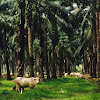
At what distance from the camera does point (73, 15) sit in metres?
30.5

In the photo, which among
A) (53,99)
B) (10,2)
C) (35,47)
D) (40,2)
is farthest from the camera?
(35,47)

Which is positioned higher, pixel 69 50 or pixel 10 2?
pixel 10 2

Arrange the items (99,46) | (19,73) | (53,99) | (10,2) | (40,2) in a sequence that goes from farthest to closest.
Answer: (10,2) < (40,2) < (99,46) < (19,73) < (53,99)

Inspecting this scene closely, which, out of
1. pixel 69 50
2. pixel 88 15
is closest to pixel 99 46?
pixel 88 15

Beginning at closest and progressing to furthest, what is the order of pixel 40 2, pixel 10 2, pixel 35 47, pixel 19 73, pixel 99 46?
pixel 19 73 < pixel 99 46 < pixel 40 2 < pixel 10 2 < pixel 35 47

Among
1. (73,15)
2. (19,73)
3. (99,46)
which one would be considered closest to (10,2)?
(73,15)

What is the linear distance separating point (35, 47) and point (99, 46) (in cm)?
2436

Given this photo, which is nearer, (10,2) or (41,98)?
(41,98)

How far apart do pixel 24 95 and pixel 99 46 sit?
13.0 metres

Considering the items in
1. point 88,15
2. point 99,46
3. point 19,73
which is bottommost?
point 19,73

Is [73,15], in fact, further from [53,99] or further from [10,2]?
[53,99]

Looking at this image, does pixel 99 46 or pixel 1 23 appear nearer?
pixel 99 46

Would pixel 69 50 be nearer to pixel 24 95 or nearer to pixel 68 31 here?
pixel 68 31

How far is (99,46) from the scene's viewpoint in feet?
77.4
